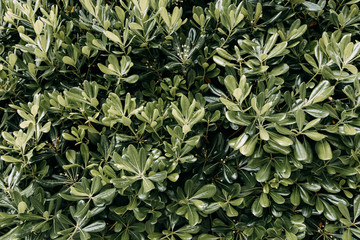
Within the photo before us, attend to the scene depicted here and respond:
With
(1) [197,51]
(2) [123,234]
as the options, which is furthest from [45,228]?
(1) [197,51]

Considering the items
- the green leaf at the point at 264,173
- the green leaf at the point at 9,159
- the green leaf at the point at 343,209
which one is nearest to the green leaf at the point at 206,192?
the green leaf at the point at 264,173

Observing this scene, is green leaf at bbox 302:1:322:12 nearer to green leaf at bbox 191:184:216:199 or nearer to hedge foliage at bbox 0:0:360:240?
hedge foliage at bbox 0:0:360:240

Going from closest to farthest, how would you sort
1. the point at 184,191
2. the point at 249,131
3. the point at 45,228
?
the point at 249,131 < the point at 45,228 < the point at 184,191

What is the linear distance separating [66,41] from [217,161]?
1.13 meters

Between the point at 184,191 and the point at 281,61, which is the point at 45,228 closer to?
the point at 184,191

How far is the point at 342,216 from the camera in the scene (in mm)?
1729

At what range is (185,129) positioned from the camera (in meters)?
1.38

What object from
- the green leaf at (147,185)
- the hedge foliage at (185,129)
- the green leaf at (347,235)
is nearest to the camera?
the green leaf at (147,185)

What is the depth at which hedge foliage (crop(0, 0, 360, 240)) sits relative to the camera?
58.5 inches

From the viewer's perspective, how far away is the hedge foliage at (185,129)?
4.88ft

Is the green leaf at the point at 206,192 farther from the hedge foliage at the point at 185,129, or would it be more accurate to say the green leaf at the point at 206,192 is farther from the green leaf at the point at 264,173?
the green leaf at the point at 264,173

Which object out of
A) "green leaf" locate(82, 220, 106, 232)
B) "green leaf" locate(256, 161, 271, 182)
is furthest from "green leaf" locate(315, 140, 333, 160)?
"green leaf" locate(82, 220, 106, 232)

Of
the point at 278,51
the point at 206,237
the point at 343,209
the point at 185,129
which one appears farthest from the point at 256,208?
the point at 278,51

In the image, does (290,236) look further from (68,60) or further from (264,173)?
(68,60)
